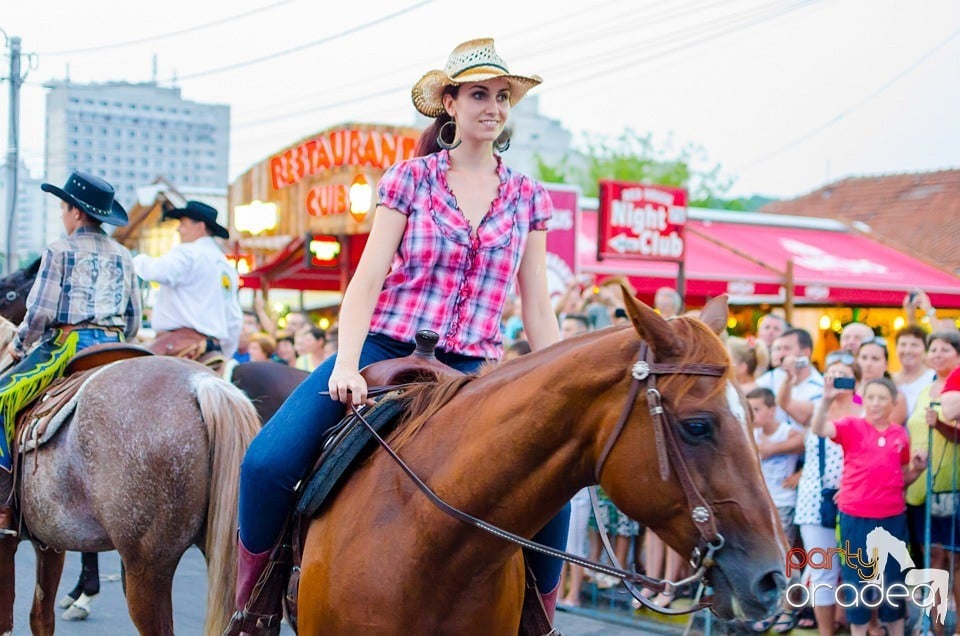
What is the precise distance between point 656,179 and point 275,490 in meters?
53.7

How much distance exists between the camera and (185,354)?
20.4 feet

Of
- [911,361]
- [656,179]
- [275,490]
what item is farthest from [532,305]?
[656,179]

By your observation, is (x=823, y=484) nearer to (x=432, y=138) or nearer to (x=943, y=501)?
(x=943, y=501)

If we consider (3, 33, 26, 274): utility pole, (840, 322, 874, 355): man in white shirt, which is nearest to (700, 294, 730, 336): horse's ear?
(840, 322, 874, 355): man in white shirt

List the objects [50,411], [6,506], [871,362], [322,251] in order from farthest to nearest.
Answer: [322,251] → [871,362] → [6,506] → [50,411]

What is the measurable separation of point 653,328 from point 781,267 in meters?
18.1

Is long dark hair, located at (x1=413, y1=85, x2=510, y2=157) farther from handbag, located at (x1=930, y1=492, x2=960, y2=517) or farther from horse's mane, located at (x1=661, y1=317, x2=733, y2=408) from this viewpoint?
handbag, located at (x1=930, y1=492, x2=960, y2=517)

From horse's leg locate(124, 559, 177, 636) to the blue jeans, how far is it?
1397mm

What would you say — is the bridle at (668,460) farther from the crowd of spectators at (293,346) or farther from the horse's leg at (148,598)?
the crowd of spectators at (293,346)

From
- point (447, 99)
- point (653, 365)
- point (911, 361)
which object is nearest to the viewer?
point (653, 365)

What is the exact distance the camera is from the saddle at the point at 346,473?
3184 millimetres

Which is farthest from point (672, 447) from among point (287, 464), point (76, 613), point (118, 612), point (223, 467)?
point (118, 612)

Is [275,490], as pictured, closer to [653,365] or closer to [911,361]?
[653,365]

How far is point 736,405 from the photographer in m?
2.50
